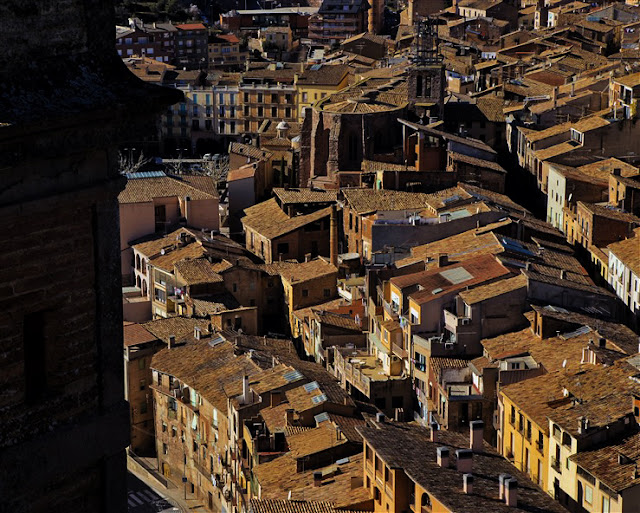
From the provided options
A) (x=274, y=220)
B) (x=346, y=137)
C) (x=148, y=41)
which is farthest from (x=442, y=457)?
(x=148, y=41)

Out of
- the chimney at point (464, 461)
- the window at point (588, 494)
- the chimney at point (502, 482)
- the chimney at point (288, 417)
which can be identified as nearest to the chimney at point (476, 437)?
the chimney at point (464, 461)

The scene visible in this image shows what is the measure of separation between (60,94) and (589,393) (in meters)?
25.7

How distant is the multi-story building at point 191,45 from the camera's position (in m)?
98.0

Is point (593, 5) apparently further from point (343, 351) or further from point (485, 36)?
point (343, 351)

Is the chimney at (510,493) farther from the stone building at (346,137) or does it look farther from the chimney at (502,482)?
the stone building at (346,137)

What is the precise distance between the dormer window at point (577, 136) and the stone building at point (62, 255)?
50402mm

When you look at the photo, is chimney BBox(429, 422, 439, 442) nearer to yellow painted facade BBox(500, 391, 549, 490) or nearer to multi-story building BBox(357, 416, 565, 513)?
multi-story building BBox(357, 416, 565, 513)

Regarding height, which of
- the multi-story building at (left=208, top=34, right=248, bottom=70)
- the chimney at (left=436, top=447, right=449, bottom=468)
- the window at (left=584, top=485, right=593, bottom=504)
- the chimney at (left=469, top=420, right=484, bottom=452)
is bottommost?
the multi-story building at (left=208, top=34, right=248, bottom=70)

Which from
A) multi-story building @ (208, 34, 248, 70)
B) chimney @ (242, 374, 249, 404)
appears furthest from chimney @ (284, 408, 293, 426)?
multi-story building @ (208, 34, 248, 70)

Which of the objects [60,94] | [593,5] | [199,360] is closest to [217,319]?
[199,360]

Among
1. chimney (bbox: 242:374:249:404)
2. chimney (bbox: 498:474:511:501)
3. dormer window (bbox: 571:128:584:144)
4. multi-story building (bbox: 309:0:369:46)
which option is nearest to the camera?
chimney (bbox: 498:474:511:501)

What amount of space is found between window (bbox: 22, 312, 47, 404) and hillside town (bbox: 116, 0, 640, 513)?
19.8 m

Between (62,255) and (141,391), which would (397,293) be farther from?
(62,255)

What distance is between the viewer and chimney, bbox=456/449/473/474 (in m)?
27.5
